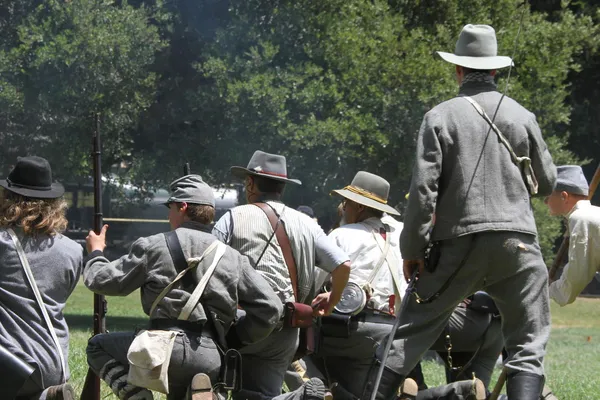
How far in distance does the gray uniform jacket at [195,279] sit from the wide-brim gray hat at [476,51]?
1544mm

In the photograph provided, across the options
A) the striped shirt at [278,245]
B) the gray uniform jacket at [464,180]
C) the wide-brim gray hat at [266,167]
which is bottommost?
the striped shirt at [278,245]

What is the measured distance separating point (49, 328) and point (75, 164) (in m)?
15.0

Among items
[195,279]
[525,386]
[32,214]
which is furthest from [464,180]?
[32,214]

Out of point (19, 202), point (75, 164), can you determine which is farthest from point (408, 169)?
point (19, 202)

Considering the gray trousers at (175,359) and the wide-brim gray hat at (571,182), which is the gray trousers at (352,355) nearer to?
the wide-brim gray hat at (571,182)

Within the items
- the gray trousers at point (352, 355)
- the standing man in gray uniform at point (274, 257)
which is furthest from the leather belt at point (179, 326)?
the gray trousers at point (352, 355)

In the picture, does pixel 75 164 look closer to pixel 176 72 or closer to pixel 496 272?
pixel 176 72

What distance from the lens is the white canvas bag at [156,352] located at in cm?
532

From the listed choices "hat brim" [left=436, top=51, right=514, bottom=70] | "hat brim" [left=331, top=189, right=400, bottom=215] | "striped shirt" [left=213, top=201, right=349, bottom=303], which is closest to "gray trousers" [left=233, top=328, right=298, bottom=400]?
"striped shirt" [left=213, top=201, right=349, bottom=303]

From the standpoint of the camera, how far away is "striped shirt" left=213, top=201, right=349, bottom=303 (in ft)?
20.4

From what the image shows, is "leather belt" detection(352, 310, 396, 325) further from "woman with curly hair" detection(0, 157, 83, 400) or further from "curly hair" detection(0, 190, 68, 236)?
"curly hair" detection(0, 190, 68, 236)

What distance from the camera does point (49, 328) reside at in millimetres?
5359

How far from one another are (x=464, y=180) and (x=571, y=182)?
6.07 ft

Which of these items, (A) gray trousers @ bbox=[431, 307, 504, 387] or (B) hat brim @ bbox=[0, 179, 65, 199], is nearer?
(B) hat brim @ bbox=[0, 179, 65, 199]
